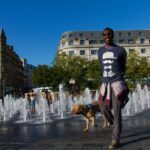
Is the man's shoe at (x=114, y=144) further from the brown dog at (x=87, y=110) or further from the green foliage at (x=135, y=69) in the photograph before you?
the green foliage at (x=135, y=69)

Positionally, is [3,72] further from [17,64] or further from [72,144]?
[72,144]

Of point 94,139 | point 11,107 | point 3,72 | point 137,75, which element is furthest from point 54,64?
point 94,139

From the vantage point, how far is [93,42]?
130 m

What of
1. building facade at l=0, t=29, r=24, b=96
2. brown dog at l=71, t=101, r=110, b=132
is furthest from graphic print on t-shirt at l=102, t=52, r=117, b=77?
building facade at l=0, t=29, r=24, b=96

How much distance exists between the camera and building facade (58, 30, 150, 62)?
127 meters

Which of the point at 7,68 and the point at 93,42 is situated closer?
the point at 7,68

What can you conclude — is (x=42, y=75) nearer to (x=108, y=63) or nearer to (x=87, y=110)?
(x=87, y=110)

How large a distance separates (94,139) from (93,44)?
122m

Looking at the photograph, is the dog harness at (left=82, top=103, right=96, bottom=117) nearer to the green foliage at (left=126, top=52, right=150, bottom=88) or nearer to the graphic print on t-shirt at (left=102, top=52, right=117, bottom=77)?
the graphic print on t-shirt at (left=102, top=52, right=117, bottom=77)

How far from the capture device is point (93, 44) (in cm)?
12938

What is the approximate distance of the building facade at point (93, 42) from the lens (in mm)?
127438

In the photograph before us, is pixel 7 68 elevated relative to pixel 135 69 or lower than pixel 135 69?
elevated

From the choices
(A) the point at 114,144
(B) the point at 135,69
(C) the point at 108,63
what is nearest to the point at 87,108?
(C) the point at 108,63

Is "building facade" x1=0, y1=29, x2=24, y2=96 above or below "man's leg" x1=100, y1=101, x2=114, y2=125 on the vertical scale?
above
